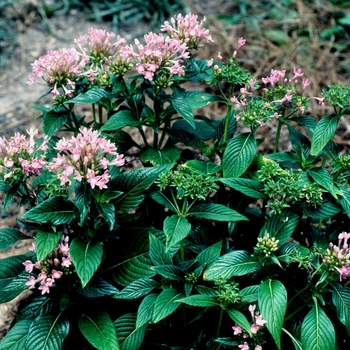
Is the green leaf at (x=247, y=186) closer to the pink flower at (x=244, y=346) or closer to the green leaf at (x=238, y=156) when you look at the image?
the green leaf at (x=238, y=156)

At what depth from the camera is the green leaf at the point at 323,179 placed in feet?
6.45

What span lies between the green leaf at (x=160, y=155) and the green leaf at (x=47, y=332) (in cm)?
73

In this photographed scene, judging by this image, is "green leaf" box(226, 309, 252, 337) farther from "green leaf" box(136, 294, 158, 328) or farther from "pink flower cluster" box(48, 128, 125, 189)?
"pink flower cluster" box(48, 128, 125, 189)

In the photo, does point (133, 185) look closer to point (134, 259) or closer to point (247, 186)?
point (134, 259)

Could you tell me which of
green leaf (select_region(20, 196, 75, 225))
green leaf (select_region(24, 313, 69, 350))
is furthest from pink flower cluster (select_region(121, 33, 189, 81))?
green leaf (select_region(24, 313, 69, 350))

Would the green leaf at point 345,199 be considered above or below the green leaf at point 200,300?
above

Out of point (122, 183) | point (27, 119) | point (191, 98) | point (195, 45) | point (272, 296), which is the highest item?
point (195, 45)

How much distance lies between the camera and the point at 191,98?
2.28 meters

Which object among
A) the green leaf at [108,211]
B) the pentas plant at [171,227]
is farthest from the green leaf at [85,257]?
the green leaf at [108,211]

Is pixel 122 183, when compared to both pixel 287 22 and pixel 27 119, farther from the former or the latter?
pixel 287 22

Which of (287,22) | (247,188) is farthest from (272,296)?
(287,22)

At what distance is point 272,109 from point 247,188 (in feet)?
1.12

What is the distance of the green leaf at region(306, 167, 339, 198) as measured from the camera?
1.97m

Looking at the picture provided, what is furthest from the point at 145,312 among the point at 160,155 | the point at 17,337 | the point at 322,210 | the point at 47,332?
the point at 322,210
